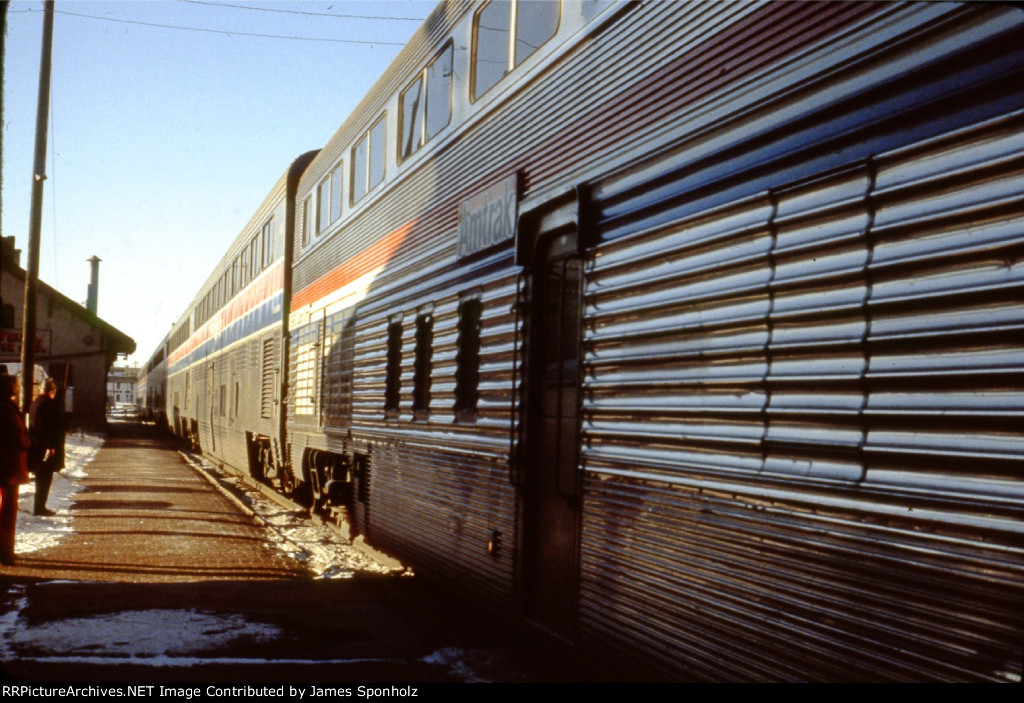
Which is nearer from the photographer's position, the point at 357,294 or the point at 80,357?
the point at 357,294

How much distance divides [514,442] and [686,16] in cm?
257

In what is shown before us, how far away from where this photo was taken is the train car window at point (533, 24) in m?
5.71

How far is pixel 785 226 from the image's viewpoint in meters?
3.70

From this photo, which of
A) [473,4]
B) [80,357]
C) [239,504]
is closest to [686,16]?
[473,4]

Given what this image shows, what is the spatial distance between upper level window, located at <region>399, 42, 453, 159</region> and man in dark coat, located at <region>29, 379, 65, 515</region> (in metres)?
5.52

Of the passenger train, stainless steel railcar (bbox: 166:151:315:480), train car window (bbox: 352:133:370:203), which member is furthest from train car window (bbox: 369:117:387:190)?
stainless steel railcar (bbox: 166:151:315:480)

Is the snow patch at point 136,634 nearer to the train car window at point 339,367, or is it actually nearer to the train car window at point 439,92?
the train car window at point 339,367

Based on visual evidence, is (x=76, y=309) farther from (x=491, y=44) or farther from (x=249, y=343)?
(x=491, y=44)

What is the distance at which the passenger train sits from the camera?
2.90 m

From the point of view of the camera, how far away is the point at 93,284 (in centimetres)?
6088

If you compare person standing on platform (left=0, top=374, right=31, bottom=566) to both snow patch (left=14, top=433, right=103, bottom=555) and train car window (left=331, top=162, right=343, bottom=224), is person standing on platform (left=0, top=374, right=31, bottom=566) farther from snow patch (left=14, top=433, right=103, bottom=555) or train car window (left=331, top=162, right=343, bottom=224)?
train car window (left=331, top=162, right=343, bottom=224)

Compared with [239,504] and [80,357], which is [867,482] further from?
[80,357]

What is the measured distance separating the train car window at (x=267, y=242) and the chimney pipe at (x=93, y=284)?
156 ft

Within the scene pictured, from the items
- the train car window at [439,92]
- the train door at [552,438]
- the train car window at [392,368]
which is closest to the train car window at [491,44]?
the train car window at [439,92]
